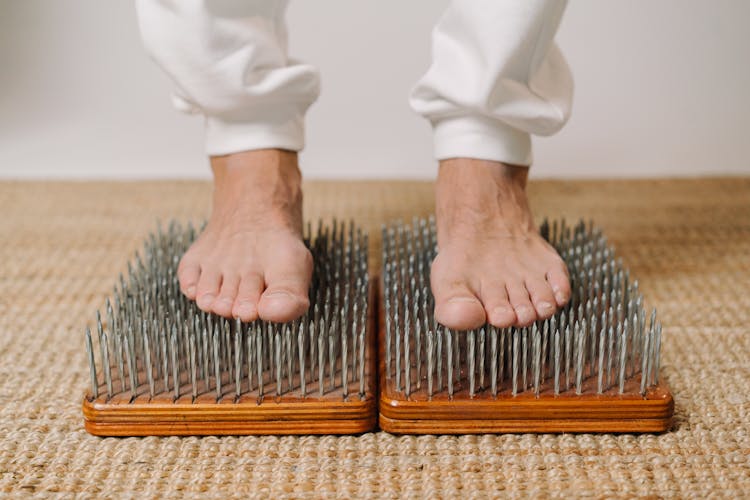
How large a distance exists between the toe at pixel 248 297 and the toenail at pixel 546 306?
28cm

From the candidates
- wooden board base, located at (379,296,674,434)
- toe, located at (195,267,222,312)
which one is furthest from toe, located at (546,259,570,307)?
toe, located at (195,267,222,312)

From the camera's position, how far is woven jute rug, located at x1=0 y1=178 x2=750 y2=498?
786 mm

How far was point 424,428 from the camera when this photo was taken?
0.85 metres

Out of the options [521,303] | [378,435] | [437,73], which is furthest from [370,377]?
[437,73]

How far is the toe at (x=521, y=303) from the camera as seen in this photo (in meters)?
0.89

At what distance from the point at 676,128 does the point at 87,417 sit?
61.0 inches

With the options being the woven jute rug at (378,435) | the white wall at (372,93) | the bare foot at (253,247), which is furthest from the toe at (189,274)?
the white wall at (372,93)

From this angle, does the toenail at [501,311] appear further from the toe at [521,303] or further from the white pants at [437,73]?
the white pants at [437,73]

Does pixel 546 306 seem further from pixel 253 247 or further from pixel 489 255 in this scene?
pixel 253 247

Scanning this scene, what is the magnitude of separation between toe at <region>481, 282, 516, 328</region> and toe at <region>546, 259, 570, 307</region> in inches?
2.1

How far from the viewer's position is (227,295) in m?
0.93

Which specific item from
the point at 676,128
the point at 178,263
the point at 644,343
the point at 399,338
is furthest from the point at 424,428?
the point at 676,128

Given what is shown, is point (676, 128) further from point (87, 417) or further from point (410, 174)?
point (87, 417)

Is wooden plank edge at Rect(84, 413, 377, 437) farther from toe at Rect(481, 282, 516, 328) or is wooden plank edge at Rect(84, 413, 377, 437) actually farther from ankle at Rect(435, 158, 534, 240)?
ankle at Rect(435, 158, 534, 240)
